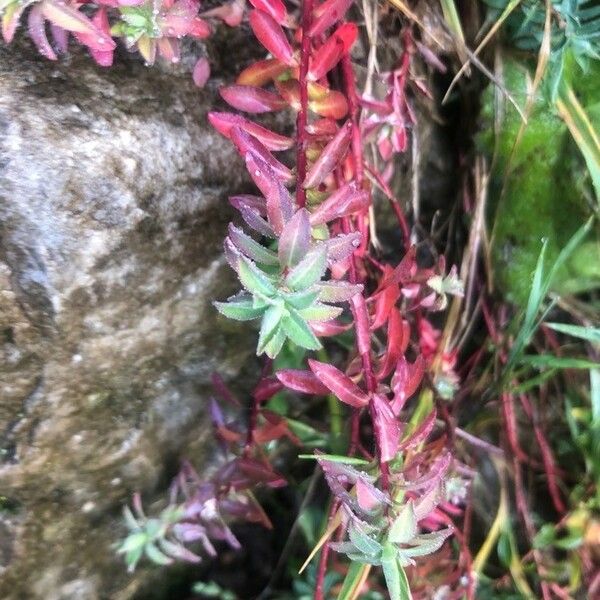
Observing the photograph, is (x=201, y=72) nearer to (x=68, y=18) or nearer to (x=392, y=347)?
(x=68, y=18)

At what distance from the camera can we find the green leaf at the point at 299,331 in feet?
2.16

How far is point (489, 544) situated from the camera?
3.86 feet

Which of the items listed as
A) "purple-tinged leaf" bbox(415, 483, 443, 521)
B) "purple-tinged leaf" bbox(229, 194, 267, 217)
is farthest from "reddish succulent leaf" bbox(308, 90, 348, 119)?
"purple-tinged leaf" bbox(415, 483, 443, 521)

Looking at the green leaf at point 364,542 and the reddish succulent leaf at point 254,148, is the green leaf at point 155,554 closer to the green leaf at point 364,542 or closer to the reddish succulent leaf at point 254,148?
the green leaf at point 364,542

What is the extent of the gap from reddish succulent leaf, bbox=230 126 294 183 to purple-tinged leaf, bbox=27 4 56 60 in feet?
0.75

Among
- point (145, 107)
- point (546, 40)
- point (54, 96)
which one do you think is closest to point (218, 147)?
point (145, 107)

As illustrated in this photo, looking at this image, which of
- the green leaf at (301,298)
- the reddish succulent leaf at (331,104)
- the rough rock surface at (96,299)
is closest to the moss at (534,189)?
the reddish succulent leaf at (331,104)

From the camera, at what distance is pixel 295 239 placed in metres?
0.67

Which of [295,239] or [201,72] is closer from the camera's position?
[295,239]

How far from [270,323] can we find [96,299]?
0.32 metres

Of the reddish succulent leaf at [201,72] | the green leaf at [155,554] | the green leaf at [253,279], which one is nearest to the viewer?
the green leaf at [253,279]

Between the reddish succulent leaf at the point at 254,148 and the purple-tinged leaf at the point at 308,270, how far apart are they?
13 cm

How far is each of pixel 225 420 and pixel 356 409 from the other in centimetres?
28

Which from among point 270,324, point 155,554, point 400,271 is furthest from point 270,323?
point 155,554
